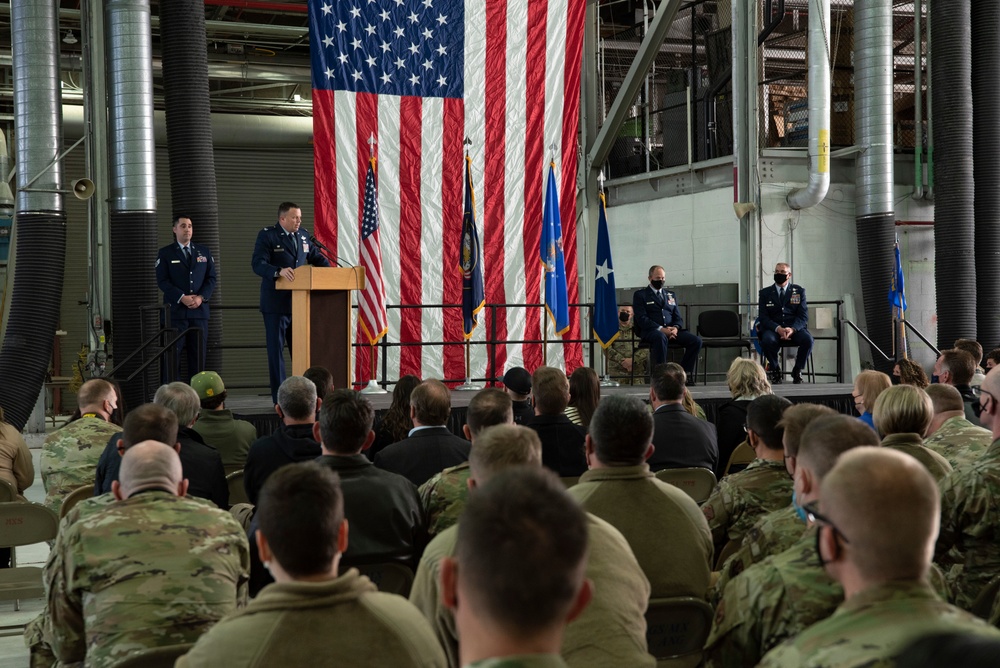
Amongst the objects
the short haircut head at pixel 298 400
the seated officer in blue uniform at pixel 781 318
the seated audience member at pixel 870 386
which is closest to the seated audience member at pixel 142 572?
the short haircut head at pixel 298 400

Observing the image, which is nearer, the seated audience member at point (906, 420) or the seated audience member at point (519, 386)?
the seated audience member at point (906, 420)

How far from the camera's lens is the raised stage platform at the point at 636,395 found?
24.7ft

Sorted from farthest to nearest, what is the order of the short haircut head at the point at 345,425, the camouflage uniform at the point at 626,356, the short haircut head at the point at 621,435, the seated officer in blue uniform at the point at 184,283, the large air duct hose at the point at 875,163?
the camouflage uniform at the point at 626,356
the large air duct hose at the point at 875,163
the seated officer in blue uniform at the point at 184,283
the short haircut head at the point at 345,425
the short haircut head at the point at 621,435

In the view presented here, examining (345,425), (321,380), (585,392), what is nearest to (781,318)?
(585,392)

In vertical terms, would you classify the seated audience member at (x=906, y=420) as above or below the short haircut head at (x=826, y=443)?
below

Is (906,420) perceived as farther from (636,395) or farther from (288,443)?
(636,395)

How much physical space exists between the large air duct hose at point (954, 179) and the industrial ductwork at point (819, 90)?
5.84 feet

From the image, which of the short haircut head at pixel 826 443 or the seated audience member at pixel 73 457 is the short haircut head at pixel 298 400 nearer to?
the seated audience member at pixel 73 457

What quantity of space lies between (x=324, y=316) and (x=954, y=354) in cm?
403

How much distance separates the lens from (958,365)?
555 cm

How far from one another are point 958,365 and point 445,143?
19.9 feet

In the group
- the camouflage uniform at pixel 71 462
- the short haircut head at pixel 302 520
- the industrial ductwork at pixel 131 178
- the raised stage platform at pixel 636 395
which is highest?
the industrial ductwork at pixel 131 178

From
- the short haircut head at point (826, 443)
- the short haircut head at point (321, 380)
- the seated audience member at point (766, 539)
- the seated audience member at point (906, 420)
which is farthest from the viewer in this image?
the short haircut head at point (321, 380)

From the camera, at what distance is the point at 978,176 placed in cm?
1261
